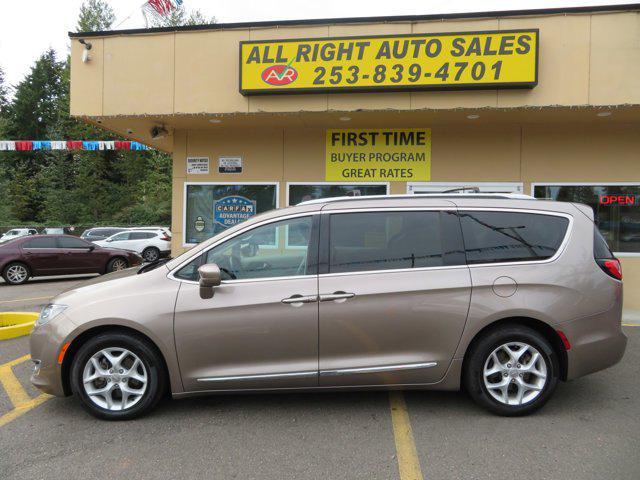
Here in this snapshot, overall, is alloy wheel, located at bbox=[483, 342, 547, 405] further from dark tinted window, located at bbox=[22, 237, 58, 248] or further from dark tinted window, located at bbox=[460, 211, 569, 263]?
dark tinted window, located at bbox=[22, 237, 58, 248]

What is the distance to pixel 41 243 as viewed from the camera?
13375 mm

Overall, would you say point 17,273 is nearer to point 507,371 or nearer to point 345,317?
point 345,317

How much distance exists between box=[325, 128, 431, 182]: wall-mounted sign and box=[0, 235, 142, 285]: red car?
27.9 feet

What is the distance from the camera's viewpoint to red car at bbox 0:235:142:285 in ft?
42.2

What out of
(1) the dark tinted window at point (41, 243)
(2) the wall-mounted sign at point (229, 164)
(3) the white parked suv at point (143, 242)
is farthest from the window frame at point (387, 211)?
(3) the white parked suv at point (143, 242)

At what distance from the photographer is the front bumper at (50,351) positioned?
3770 millimetres

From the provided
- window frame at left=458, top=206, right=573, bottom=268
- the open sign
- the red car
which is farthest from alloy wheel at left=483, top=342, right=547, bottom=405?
the red car

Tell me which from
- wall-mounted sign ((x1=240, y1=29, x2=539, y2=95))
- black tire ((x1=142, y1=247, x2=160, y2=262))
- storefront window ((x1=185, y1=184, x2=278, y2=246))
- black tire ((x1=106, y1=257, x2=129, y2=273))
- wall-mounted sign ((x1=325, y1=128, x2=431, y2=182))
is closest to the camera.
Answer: wall-mounted sign ((x1=240, y1=29, x2=539, y2=95))

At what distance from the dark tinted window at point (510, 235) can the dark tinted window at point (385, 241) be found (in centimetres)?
27

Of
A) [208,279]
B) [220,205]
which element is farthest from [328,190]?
[208,279]

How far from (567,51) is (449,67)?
183 centimetres

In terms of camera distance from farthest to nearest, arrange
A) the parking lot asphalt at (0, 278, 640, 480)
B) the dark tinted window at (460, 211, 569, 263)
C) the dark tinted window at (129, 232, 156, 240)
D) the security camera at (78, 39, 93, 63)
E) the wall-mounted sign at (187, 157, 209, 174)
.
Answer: the dark tinted window at (129, 232, 156, 240) < the wall-mounted sign at (187, 157, 209, 174) < the security camera at (78, 39, 93, 63) < the dark tinted window at (460, 211, 569, 263) < the parking lot asphalt at (0, 278, 640, 480)

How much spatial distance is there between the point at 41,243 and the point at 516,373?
13342mm

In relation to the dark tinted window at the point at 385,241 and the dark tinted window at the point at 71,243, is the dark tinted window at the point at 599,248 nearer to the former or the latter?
the dark tinted window at the point at 385,241
